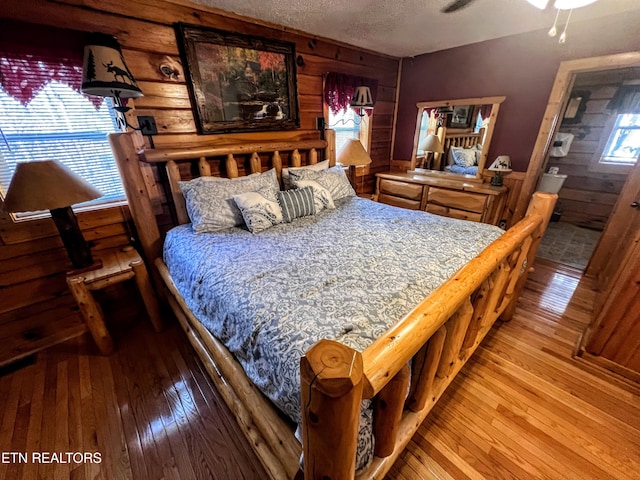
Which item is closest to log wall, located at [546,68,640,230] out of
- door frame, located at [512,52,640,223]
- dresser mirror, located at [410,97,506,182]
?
door frame, located at [512,52,640,223]

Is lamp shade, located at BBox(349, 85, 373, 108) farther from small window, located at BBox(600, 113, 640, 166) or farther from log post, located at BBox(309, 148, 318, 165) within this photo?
small window, located at BBox(600, 113, 640, 166)

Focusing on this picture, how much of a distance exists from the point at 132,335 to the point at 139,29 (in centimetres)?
207

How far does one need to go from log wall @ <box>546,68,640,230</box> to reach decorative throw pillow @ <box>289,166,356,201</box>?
3839 mm

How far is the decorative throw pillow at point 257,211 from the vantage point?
1.75 meters

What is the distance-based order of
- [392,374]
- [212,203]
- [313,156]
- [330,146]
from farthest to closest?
[330,146] → [313,156] → [212,203] → [392,374]

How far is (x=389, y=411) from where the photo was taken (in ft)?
2.41

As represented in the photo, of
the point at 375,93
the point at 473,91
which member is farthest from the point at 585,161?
the point at 375,93

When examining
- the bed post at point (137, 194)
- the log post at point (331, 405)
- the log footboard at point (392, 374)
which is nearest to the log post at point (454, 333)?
the log footboard at point (392, 374)

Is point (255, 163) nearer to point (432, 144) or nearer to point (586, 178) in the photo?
point (432, 144)

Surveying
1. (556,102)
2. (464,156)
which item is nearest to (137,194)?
(464,156)

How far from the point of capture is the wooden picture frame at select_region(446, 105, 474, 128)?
288 cm

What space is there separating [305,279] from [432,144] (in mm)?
2898

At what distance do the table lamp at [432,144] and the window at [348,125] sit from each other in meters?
0.75

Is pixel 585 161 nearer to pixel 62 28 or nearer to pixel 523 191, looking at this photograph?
pixel 523 191
